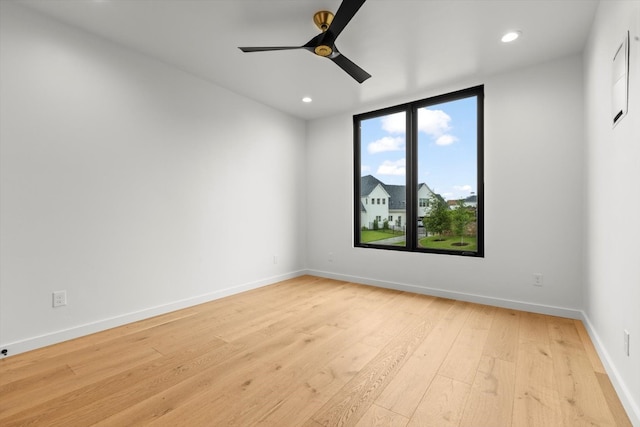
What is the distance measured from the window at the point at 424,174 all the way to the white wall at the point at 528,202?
0.52 ft

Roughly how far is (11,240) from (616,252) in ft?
13.0

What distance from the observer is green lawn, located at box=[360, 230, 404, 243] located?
13.3 feet

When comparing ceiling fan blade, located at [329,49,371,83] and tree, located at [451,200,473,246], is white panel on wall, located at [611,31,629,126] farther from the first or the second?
tree, located at [451,200,473,246]

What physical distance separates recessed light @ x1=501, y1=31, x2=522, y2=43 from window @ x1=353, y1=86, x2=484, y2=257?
78 cm

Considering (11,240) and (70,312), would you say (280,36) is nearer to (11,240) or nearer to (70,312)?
(11,240)

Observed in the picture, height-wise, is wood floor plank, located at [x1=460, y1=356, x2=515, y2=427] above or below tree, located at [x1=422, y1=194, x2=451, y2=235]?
A: below

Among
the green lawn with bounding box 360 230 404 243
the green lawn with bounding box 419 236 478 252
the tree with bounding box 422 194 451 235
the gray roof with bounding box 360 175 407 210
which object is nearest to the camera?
the green lawn with bounding box 419 236 478 252

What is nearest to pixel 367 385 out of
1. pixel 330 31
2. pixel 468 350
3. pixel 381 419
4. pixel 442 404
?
pixel 381 419

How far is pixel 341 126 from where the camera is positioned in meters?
4.39

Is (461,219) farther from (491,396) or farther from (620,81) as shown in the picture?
(491,396)

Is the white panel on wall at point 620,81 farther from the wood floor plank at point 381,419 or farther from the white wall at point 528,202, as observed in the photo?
the wood floor plank at point 381,419

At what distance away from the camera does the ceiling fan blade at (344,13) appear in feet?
5.86

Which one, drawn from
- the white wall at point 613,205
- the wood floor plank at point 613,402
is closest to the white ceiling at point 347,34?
the white wall at point 613,205

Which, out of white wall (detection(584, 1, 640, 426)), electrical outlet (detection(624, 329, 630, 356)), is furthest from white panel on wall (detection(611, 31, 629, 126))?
electrical outlet (detection(624, 329, 630, 356))
